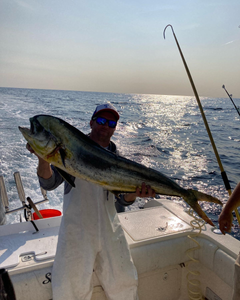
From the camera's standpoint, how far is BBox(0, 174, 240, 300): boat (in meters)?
2.75

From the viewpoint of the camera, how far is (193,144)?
16.9 metres

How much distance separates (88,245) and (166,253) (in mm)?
1162

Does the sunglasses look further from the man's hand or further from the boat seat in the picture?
the boat seat

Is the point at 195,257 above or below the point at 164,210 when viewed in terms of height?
below

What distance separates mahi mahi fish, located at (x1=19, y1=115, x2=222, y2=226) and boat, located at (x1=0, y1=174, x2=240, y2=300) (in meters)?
1.15

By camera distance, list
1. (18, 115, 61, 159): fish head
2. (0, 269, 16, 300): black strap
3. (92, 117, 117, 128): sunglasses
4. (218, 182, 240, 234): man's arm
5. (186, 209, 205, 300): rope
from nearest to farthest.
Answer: (0, 269, 16, 300): black strap, (18, 115, 61, 159): fish head, (218, 182, 240, 234): man's arm, (92, 117, 117, 128): sunglasses, (186, 209, 205, 300): rope

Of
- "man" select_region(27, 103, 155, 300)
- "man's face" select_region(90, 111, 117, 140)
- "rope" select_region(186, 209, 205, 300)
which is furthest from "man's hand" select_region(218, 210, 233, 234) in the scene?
"man's face" select_region(90, 111, 117, 140)

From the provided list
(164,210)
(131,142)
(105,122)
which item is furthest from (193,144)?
(105,122)

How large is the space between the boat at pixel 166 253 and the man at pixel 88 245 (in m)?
0.22

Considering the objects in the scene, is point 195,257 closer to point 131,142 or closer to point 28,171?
point 28,171

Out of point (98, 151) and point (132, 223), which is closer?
point (98, 151)

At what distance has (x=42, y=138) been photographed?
6.03ft

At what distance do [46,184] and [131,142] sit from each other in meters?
13.9

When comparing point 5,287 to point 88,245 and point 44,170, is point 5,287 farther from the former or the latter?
point 88,245
